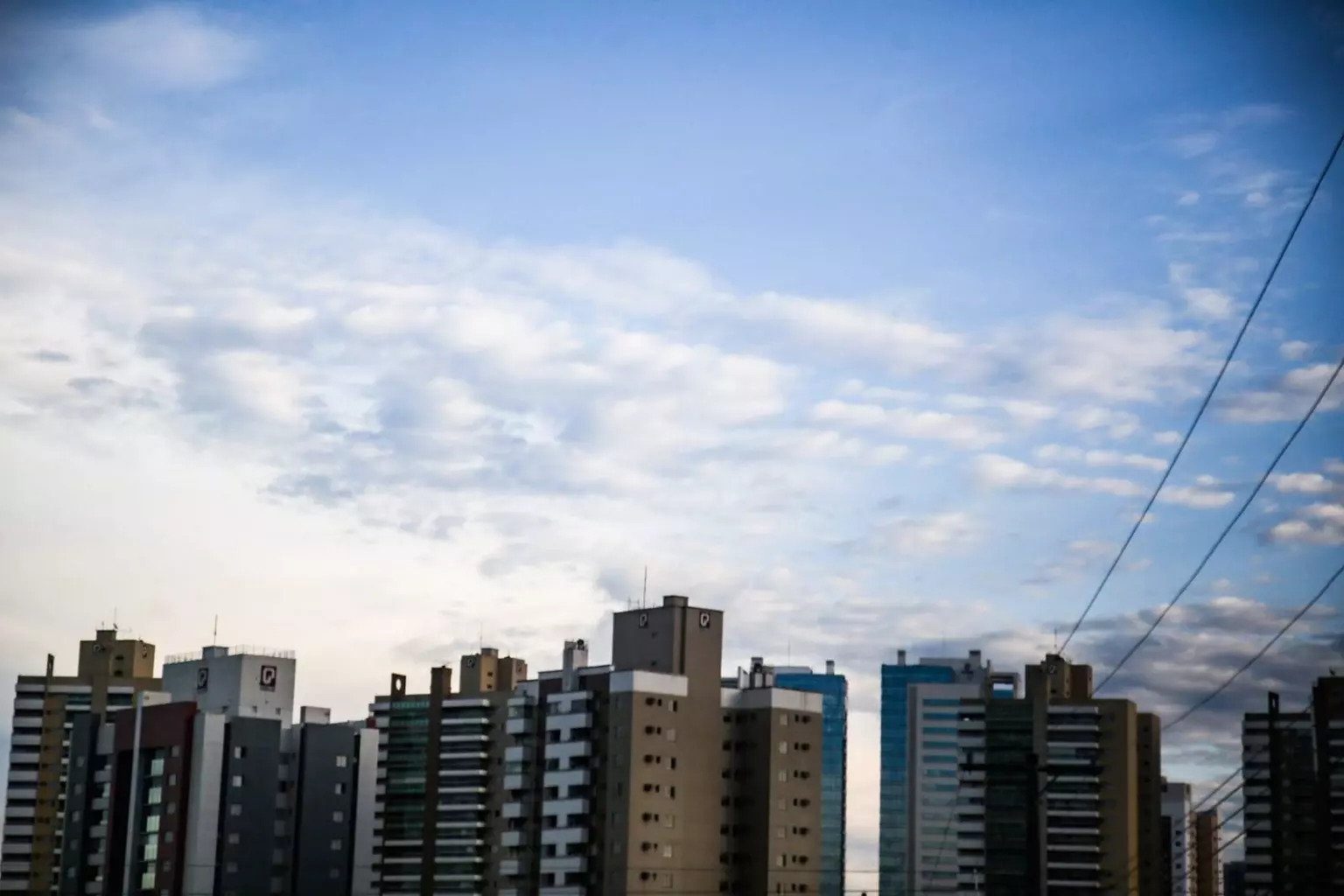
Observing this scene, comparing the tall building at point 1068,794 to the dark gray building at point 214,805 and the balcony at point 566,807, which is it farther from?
the dark gray building at point 214,805

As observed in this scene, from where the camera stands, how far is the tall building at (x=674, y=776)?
369 ft

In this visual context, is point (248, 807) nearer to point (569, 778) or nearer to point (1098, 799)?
point (569, 778)

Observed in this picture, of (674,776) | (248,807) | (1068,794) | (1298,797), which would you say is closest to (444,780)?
(248,807)

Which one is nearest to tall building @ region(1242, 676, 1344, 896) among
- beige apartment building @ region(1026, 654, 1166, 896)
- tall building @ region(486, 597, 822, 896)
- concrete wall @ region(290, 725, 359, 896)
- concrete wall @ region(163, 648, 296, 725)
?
beige apartment building @ region(1026, 654, 1166, 896)

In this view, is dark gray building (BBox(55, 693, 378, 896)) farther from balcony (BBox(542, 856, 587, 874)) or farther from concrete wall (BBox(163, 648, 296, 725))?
balcony (BBox(542, 856, 587, 874))

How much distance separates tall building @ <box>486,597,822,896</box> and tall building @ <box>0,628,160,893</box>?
61061mm

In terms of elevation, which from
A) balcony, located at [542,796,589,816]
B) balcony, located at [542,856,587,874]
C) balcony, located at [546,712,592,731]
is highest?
balcony, located at [546,712,592,731]

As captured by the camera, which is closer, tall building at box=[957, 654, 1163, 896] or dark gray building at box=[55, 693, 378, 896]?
dark gray building at box=[55, 693, 378, 896]

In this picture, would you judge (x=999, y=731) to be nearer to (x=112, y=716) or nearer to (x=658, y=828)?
(x=658, y=828)

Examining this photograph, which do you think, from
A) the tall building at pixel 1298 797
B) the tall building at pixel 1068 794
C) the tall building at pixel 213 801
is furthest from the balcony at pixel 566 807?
the tall building at pixel 1068 794

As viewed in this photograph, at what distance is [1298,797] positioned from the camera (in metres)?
157

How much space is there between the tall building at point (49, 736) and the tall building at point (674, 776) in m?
61.1

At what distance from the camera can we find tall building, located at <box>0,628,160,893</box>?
16412 centimetres

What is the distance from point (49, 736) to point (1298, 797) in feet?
354
